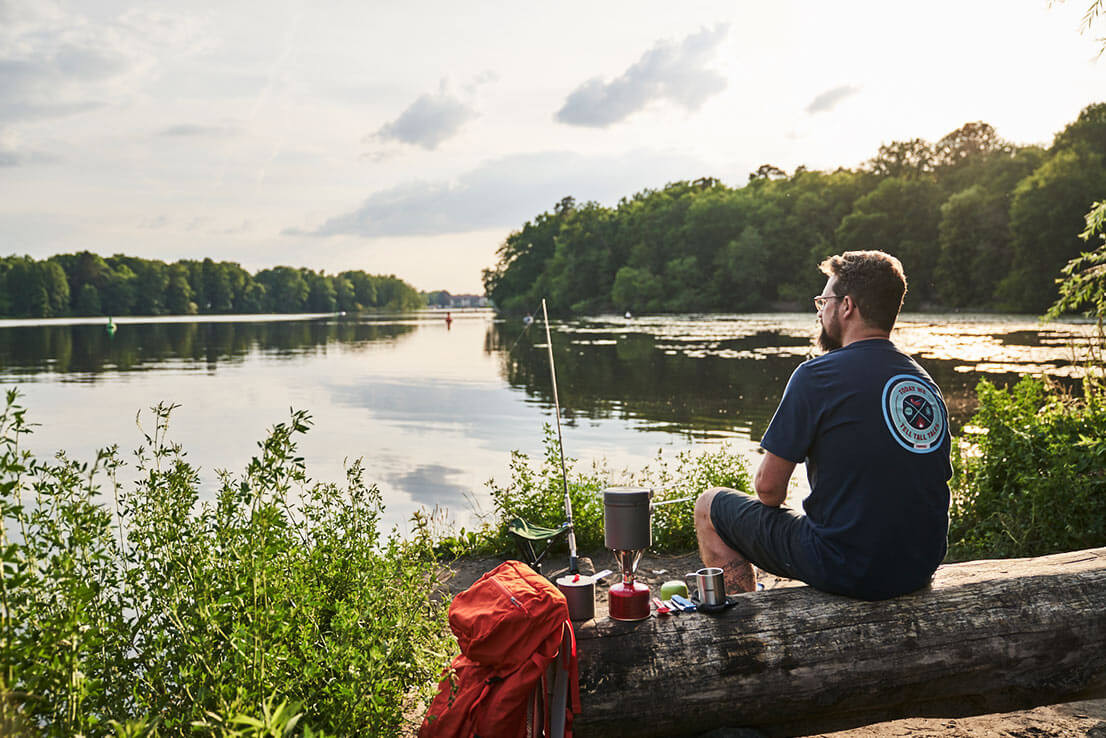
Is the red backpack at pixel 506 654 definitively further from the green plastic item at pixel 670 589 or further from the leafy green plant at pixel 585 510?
the leafy green plant at pixel 585 510

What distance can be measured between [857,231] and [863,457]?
71.7m

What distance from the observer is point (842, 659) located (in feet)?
9.93

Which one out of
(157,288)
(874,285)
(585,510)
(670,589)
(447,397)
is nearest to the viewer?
(874,285)

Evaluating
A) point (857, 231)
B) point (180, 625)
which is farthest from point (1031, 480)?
point (857, 231)

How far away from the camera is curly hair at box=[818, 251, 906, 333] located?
324 cm

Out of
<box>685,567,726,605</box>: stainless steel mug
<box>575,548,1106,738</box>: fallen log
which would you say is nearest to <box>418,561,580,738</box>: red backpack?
<box>575,548,1106,738</box>: fallen log

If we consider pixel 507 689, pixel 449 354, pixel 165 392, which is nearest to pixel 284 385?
pixel 165 392

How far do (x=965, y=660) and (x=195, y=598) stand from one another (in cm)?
288

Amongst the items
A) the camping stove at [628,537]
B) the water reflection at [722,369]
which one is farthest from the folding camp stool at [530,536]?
the water reflection at [722,369]

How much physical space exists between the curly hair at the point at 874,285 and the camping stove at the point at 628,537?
116 cm

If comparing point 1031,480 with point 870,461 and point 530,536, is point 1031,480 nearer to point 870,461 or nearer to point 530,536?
point 870,461

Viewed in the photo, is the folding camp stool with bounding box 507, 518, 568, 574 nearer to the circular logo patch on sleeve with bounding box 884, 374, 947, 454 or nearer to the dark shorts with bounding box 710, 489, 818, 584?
the dark shorts with bounding box 710, 489, 818, 584

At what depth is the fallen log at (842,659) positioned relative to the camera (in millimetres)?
2949

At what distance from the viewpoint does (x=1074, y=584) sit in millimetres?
3336
